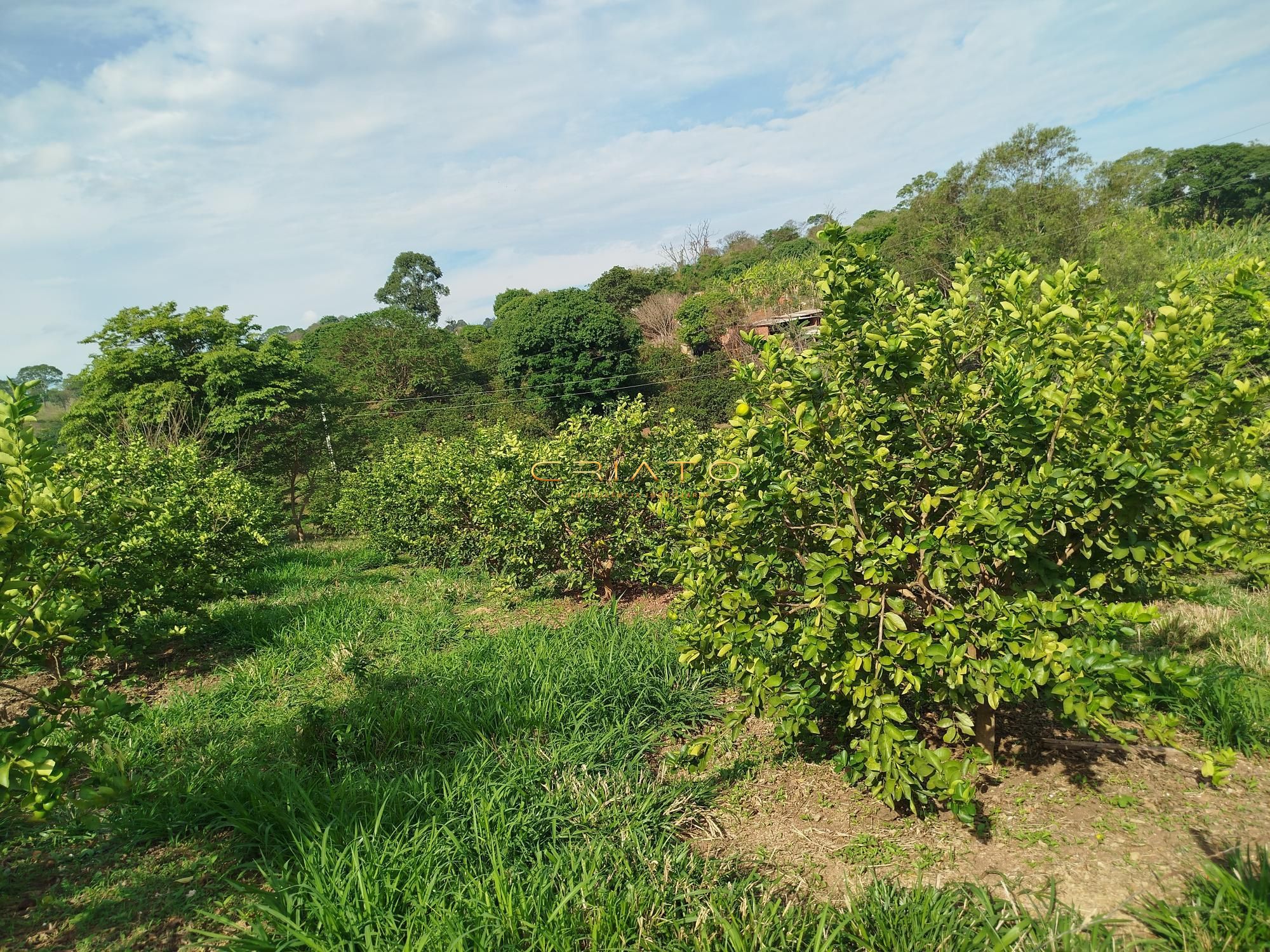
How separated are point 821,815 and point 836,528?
4.39 feet

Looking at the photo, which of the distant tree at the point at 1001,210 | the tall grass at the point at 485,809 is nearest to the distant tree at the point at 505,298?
the distant tree at the point at 1001,210

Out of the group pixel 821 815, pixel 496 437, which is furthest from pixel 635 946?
pixel 496 437

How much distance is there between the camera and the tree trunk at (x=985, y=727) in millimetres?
3053

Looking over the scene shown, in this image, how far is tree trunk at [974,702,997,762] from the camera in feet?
10.0

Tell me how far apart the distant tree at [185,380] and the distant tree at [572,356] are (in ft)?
47.3

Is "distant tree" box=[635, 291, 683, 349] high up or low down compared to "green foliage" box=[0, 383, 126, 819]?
up

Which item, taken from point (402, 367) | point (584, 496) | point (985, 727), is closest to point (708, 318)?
point (402, 367)

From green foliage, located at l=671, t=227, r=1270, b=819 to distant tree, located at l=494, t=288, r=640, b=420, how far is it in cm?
2801

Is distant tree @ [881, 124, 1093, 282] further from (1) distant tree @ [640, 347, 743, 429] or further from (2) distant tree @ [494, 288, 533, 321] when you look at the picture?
(2) distant tree @ [494, 288, 533, 321]

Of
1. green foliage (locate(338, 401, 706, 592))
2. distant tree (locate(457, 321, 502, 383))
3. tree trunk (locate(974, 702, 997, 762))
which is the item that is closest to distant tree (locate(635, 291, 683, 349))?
distant tree (locate(457, 321, 502, 383))

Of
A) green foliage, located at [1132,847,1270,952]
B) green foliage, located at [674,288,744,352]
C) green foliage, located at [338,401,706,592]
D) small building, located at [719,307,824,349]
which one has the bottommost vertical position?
green foliage, located at [1132,847,1270,952]

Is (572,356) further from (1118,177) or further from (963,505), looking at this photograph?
(963,505)

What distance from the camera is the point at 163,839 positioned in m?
3.29

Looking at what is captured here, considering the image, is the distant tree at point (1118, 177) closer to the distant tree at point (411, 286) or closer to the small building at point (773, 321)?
the small building at point (773, 321)
